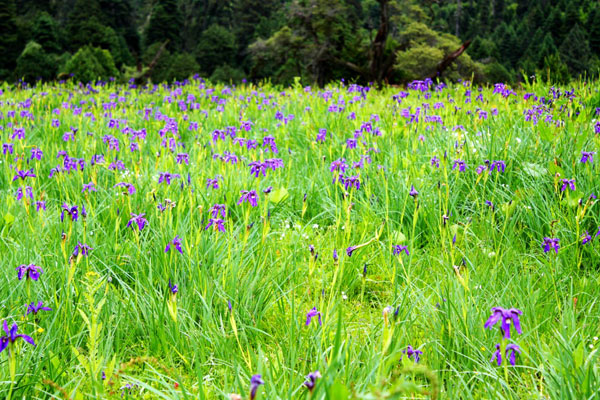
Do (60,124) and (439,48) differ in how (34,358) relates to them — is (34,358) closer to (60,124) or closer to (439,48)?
(60,124)

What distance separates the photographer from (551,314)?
1831mm

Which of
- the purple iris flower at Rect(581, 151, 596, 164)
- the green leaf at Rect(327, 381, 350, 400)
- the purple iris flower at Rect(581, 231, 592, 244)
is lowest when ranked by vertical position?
the purple iris flower at Rect(581, 231, 592, 244)

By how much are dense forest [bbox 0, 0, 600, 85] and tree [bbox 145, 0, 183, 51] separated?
0.07 meters

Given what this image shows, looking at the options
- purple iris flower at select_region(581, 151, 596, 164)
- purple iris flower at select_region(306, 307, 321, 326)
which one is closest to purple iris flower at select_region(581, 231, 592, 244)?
purple iris flower at select_region(581, 151, 596, 164)

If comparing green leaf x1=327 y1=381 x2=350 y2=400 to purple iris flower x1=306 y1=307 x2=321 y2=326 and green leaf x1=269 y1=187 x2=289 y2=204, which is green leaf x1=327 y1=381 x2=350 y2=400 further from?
green leaf x1=269 y1=187 x2=289 y2=204

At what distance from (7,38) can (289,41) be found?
64.0 ft

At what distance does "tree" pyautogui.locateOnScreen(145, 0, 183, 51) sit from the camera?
3578cm

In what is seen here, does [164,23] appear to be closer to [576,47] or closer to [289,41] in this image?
[289,41]

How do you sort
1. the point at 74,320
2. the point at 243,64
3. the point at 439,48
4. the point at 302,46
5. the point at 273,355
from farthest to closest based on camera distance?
the point at 243,64
the point at 302,46
the point at 439,48
the point at 74,320
the point at 273,355

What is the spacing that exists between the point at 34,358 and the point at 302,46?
18.0m

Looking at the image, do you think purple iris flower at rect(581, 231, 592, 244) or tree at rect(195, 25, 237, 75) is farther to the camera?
tree at rect(195, 25, 237, 75)

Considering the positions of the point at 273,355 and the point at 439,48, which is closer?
the point at 273,355

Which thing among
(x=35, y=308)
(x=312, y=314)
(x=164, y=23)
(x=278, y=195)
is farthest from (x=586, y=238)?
(x=164, y=23)

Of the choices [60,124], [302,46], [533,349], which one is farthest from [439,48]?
[533,349]
